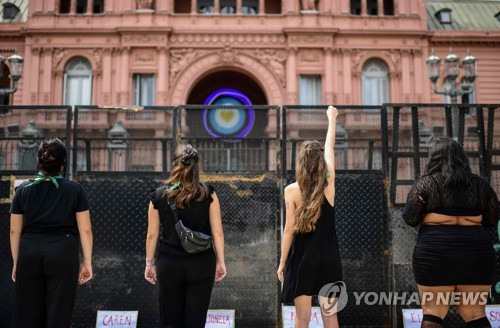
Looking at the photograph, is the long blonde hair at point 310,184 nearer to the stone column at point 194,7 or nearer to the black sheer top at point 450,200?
the black sheer top at point 450,200

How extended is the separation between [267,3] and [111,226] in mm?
23088

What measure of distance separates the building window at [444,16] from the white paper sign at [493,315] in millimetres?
26460

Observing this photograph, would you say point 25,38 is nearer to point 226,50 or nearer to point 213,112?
point 226,50

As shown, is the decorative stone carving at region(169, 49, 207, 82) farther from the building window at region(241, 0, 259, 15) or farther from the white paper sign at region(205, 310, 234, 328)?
the white paper sign at region(205, 310, 234, 328)

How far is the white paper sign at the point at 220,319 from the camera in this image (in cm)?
655

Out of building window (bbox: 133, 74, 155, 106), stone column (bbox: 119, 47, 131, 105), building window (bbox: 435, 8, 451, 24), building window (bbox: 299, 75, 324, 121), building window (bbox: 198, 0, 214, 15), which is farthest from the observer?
building window (bbox: 435, 8, 451, 24)

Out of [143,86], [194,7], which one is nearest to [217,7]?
[194,7]

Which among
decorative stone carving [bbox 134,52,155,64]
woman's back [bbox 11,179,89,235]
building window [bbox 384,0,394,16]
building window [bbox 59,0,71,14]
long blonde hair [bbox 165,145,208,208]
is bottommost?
woman's back [bbox 11,179,89,235]

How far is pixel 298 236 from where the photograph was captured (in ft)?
14.5

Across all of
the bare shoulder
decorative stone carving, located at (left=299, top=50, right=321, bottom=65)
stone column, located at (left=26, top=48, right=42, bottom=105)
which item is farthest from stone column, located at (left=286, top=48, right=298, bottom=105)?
the bare shoulder

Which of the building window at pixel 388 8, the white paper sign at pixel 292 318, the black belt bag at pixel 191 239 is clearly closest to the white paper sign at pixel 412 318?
the white paper sign at pixel 292 318

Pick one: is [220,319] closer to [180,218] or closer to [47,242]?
[180,218]

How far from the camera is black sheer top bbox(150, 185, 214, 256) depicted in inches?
169

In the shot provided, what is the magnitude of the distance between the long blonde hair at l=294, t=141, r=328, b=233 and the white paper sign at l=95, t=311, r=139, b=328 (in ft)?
11.1
